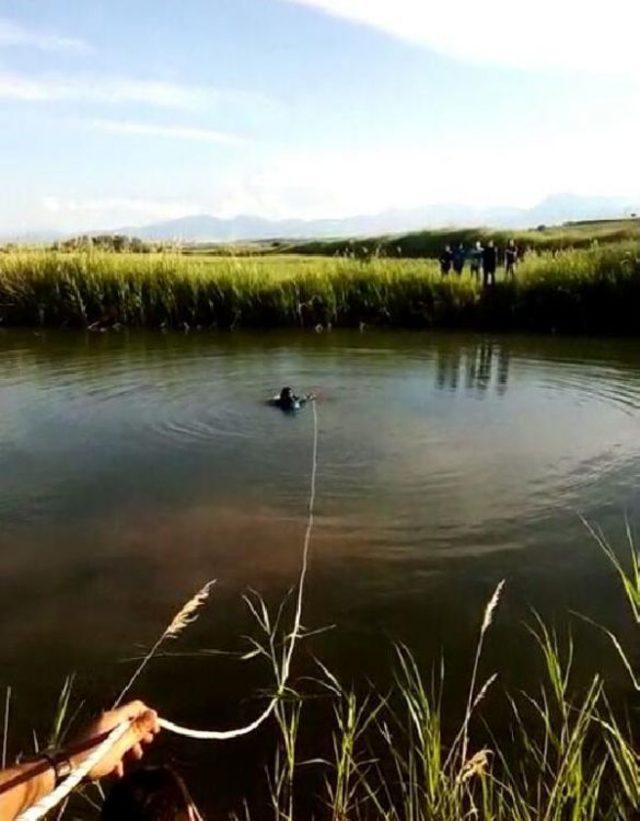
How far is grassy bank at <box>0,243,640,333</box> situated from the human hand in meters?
16.3

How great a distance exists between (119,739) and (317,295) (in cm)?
1666

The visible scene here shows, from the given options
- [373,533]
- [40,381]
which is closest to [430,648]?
[373,533]

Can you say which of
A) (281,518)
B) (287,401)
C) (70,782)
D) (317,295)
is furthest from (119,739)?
(317,295)

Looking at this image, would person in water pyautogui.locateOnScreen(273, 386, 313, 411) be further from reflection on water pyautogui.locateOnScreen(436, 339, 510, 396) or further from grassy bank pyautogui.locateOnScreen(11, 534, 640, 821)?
grassy bank pyautogui.locateOnScreen(11, 534, 640, 821)

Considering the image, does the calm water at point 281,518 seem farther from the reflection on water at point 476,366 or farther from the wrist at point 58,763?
the wrist at point 58,763

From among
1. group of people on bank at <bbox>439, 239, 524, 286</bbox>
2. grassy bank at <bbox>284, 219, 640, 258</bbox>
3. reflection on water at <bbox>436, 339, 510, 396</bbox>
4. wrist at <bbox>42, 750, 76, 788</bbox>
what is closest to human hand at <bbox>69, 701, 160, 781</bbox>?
wrist at <bbox>42, 750, 76, 788</bbox>

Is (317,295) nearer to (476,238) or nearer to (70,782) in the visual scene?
(70,782)

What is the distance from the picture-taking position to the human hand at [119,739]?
2.00 metres

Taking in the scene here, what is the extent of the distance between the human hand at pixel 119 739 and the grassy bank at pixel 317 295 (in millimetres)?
16271

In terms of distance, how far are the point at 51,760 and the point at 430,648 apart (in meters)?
3.00

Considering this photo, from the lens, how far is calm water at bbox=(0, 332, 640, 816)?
183 inches

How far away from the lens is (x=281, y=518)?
22.1 feet

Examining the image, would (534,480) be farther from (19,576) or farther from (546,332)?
(546,332)

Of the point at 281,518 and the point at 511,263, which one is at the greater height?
the point at 511,263
